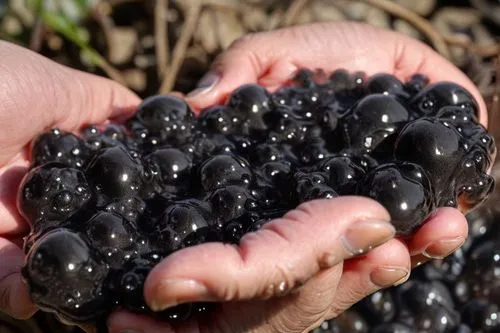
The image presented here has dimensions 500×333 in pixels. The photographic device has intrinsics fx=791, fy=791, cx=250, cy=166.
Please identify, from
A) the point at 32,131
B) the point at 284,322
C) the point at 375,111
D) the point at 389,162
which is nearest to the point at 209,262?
the point at 284,322

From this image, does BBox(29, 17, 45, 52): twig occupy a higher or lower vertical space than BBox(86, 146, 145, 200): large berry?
lower

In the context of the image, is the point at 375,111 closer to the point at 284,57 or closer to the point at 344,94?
the point at 344,94

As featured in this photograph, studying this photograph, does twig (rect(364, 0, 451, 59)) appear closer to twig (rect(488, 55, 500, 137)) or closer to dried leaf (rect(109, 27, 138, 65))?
twig (rect(488, 55, 500, 137))

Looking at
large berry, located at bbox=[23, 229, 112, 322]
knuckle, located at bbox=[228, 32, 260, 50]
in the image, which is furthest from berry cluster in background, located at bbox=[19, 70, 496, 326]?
knuckle, located at bbox=[228, 32, 260, 50]

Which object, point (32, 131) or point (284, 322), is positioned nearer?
point (284, 322)

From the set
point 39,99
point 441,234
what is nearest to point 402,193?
point 441,234

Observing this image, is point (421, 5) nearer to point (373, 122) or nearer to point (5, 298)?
point (373, 122)

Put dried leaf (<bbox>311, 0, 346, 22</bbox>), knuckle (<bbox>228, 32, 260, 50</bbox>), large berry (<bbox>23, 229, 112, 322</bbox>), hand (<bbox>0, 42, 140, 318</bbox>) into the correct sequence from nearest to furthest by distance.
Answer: large berry (<bbox>23, 229, 112, 322</bbox>), hand (<bbox>0, 42, 140, 318</bbox>), knuckle (<bbox>228, 32, 260, 50</bbox>), dried leaf (<bbox>311, 0, 346, 22</bbox>)
